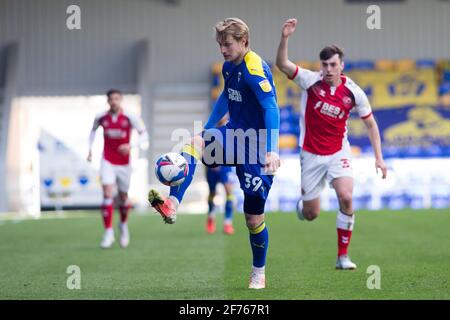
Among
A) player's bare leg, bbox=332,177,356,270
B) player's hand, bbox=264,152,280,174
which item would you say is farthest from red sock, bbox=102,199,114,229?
player's hand, bbox=264,152,280,174

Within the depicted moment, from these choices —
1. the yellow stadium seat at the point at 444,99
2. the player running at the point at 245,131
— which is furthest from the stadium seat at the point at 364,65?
the player running at the point at 245,131

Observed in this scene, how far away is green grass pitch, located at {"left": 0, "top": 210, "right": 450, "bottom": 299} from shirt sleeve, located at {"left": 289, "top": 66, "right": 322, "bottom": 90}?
1.79m

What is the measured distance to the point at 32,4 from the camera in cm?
2875

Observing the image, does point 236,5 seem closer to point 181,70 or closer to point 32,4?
point 181,70

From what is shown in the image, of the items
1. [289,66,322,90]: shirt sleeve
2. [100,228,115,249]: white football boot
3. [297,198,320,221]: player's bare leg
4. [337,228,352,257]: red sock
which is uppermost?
[289,66,322,90]: shirt sleeve

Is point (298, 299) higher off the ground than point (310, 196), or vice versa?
point (310, 196)

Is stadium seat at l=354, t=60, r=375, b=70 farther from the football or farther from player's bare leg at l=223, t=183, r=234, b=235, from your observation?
the football

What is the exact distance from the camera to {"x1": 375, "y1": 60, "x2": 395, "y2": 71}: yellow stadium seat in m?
27.3

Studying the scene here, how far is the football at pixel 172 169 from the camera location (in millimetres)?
6766

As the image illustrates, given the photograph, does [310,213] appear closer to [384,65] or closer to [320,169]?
[320,169]

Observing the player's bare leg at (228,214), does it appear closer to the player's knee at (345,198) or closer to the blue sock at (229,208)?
the blue sock at (229,208)

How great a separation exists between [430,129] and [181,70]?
7741mm

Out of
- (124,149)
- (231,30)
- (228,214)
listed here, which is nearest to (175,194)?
(231,30)
